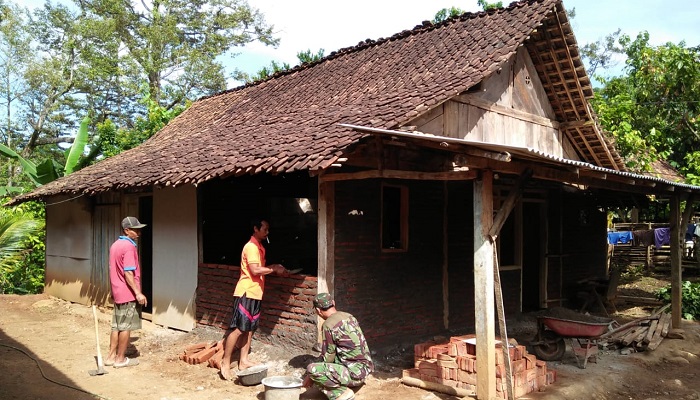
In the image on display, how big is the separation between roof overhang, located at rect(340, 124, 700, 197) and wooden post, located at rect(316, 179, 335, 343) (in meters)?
1.26

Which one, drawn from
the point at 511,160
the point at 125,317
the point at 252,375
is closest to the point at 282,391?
the point at 252,375

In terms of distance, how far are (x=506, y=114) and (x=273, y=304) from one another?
5.33m

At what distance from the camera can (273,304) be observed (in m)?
7.67

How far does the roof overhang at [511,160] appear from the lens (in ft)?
17.5

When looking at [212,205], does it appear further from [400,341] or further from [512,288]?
[512,288]

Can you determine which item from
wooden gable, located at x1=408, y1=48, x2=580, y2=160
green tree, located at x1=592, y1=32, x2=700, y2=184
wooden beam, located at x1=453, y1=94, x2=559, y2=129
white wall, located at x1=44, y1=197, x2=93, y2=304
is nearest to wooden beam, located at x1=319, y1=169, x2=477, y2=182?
wooden gable, located at x1=408, y1=48, x2=580, y2=160

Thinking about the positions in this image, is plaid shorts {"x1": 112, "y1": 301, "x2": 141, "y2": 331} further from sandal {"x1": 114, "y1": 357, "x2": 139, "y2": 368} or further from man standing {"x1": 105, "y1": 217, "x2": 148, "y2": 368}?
sandal {"x1": 114, "y1": 357, "x2": 139, "y2": 368}

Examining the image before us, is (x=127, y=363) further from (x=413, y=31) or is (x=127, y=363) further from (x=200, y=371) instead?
(x=413, y=31)

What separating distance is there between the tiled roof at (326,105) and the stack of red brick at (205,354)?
2.24 meters

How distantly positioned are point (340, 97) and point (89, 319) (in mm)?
6289

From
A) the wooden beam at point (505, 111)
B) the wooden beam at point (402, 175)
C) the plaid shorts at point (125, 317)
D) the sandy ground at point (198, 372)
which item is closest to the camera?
the wooden beam at point (402, 175)

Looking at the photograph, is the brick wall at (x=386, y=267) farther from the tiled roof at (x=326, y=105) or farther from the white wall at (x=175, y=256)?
the white wall at (x=175, y=256)

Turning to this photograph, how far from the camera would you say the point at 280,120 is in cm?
955

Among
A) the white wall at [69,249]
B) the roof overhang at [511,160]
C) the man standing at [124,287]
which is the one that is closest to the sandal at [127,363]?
the man standing at [124,287]
